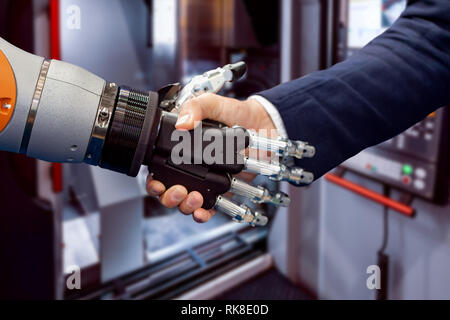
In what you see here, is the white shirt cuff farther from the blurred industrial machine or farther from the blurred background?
the blurred industrial machine

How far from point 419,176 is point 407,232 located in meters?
0.26

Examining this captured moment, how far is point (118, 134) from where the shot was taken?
22.5 inches

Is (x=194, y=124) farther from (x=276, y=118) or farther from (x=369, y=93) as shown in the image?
(x=369, y=93)

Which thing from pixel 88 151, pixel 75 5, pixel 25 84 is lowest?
pixel 88 151

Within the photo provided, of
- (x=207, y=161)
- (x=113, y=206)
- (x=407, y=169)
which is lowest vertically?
(x=113, y=206)

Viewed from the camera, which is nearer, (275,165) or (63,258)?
(275,165)

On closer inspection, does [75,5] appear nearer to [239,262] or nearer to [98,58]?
[98,58]

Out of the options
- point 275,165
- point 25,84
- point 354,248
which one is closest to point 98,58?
point 25,84

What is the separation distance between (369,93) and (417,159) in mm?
709

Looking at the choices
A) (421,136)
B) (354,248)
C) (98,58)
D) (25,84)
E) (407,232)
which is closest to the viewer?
(25,84)

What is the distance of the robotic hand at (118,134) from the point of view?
0.53 meters

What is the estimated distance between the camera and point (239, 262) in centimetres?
209

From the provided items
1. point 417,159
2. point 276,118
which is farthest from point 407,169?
point 276,118

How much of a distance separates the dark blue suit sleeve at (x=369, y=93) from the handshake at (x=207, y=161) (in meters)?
0.14
